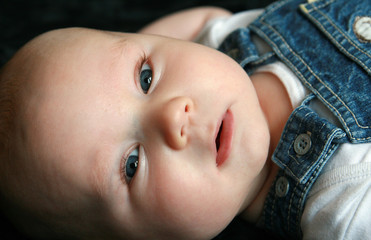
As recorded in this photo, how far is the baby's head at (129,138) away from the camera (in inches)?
42.7

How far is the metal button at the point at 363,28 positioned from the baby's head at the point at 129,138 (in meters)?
0.35

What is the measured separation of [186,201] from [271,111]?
0.41 metres

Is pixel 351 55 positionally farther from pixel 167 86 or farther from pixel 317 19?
Answer: pixel 167 86

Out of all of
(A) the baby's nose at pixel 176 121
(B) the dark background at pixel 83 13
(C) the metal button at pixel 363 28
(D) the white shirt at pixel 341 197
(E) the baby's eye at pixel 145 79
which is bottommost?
(D) the white shirt at pixel 341 197

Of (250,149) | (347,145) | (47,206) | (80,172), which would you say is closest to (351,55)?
(347,145)

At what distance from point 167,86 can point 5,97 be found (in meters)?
0.46

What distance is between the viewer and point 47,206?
117 cm

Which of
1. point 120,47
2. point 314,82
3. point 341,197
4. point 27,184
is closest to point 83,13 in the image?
point 120,47

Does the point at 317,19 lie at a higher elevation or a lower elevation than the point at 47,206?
higher

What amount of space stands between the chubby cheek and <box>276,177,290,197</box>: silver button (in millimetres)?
190

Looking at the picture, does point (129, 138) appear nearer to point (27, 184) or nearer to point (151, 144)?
point (151, 144)

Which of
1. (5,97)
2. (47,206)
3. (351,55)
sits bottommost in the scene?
(47,206)

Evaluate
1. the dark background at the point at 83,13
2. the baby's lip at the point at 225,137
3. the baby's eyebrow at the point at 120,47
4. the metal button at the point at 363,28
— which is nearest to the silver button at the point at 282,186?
the baby's lip at the point at 225,137

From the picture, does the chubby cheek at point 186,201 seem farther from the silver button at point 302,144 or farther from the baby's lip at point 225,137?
the silver button at point 302,144
